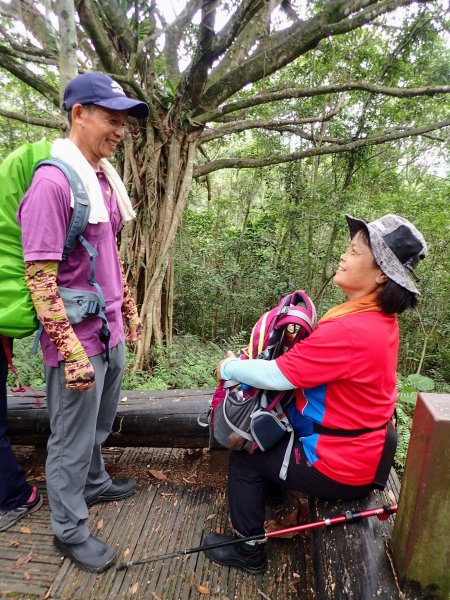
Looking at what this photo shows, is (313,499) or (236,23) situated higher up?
(236,23)

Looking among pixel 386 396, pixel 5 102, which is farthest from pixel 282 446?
pixel 5 102

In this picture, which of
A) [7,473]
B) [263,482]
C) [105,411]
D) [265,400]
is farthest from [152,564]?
[265,400]

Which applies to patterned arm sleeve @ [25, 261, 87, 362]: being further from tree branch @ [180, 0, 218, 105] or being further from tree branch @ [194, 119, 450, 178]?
tree branch @ [194, 119, 450, 178]

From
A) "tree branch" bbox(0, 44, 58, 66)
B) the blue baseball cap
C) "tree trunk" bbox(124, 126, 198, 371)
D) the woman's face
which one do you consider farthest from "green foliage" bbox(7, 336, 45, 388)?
the woman's face

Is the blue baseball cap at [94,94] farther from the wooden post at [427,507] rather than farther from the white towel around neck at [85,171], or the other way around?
the wooden post at [427,507]

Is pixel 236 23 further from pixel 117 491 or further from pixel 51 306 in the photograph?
pixel 117 491

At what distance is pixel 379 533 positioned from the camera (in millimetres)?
1771

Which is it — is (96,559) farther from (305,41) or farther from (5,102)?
(5,102)

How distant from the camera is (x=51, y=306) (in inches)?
66.4

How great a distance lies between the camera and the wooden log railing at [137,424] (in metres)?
2.74

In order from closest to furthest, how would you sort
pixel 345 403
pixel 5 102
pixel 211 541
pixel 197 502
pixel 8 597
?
pixel 345 403 → pixel 8 597 → pixel 211 541 → pixel 197 502 → pixel 5 102

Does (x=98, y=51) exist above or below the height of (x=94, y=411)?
above

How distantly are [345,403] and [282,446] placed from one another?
1.46 ft

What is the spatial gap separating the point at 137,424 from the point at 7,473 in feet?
2.90
